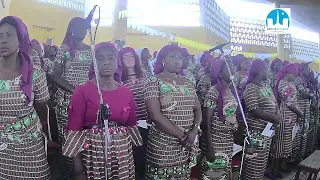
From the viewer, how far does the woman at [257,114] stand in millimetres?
3977

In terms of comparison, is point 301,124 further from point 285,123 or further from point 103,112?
point 103,112

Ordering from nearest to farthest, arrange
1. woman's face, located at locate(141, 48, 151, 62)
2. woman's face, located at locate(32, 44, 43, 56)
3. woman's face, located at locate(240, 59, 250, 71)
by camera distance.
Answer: woman's face, located at locate(32, 44, 43, 56)
woman's face, located at locate(141, 48, 151, 62)
woman's face, located at locate(240, 59, 250, 71)

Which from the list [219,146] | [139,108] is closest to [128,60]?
[139,108]

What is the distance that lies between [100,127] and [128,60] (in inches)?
62.1

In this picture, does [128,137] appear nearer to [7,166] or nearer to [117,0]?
[7,166]

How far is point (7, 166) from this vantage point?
2217 millimetres

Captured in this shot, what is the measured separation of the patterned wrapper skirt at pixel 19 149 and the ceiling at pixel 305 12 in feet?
43.0

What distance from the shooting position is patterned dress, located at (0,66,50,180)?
2.16m

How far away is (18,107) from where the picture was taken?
217 cm

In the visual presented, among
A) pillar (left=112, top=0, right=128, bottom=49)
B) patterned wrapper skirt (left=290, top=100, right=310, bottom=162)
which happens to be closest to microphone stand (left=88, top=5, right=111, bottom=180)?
patterned wrapper skirt (left=290, top=100, right=310, bottom=162)

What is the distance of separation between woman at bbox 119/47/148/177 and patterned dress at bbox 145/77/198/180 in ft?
1.78

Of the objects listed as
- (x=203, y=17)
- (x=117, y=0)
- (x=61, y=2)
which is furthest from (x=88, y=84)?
(x=203, y=17)

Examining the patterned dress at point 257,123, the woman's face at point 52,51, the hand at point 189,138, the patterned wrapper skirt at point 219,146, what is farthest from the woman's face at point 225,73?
the woman's face at point 52,51

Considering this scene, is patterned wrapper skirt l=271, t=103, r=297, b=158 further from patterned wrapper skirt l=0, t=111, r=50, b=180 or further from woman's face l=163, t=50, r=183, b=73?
patterned wrapper skirt l=0, t=111, r=50, b=180
